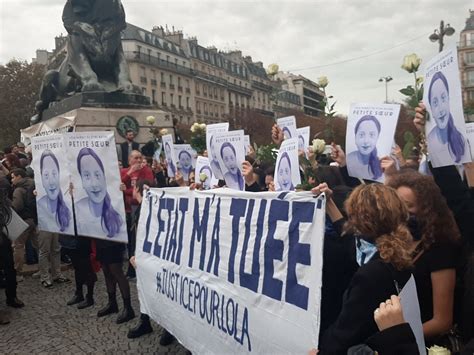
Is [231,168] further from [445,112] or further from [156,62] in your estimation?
[156,62]

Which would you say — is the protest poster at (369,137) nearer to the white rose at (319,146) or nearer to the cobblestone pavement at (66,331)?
the white rose at (319,146)

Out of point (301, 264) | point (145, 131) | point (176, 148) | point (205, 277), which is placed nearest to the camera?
point (301, 264)

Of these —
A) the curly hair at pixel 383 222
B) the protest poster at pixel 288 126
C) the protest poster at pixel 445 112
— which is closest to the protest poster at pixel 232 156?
the protest poster at pixel 288 126

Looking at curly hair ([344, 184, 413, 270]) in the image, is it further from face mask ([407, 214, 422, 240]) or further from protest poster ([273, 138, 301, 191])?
protest poster ([273, 138, 301, 191])

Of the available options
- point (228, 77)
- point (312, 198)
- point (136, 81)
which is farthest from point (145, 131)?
point (228, 77)

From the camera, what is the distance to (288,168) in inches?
173

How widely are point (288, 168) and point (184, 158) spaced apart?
14.1 feet

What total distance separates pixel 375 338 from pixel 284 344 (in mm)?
856

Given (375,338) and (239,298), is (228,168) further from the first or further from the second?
(375,338)

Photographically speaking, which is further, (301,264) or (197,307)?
(197,307)

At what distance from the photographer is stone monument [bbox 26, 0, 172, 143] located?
10750mm

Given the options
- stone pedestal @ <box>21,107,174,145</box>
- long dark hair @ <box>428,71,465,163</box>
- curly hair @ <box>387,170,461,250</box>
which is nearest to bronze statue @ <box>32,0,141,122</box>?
stone pedestal @ <box>21,107,174,145</box>

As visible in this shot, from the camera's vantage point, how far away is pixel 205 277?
3.48 metres

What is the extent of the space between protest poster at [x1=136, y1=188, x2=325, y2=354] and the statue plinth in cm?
694
